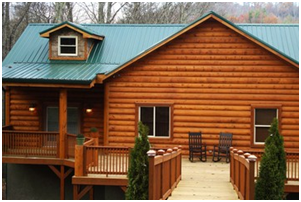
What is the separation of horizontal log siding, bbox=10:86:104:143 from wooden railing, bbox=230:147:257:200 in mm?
7271

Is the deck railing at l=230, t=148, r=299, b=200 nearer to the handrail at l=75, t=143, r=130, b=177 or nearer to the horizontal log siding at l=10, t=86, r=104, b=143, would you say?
the handrail at l=75, t=143, r=130, b=177

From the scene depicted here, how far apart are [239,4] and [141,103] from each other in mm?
32826

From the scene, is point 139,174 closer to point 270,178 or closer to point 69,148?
point 270,178

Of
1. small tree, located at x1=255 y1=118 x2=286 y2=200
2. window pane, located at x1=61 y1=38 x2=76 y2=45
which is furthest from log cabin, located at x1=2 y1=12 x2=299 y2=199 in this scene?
small tree, located at x1=255 y1=118 x2=286 y2=200

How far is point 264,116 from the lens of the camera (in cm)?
1628

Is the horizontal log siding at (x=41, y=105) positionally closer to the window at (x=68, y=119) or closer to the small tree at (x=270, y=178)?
the window at (x=68, y=119)

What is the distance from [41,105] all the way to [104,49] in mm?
3303

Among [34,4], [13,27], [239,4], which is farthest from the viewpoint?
[239,4]

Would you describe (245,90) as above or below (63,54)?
below

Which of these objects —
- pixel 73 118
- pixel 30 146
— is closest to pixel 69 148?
pixel 30 146

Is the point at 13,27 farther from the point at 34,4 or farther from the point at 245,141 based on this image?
the point at 245,141

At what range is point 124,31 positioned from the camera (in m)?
20.2

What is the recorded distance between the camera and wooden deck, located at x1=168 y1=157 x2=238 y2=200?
10.7 metres

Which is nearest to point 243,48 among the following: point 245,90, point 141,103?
point 245,90
